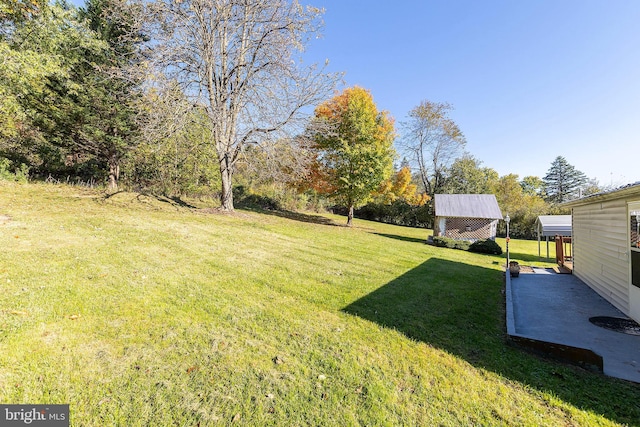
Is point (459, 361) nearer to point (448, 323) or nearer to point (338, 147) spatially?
point (448, 323)

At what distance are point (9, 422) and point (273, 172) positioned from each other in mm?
11542

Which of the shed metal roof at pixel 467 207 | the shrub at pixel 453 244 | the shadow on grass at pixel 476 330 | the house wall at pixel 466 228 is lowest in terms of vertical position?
the shadow on grass at pixel 476 330

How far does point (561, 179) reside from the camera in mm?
53750

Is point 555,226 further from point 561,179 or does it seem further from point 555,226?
point 561,179

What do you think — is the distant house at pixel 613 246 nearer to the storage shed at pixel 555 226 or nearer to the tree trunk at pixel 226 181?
the storage shed at pixel 555 226

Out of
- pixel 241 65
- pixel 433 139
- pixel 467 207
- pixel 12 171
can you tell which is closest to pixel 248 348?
pixel 241 65

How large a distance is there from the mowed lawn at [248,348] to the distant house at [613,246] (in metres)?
2.34

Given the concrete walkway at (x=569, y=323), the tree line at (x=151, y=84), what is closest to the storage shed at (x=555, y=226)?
the tree line at (x=151, y=84)

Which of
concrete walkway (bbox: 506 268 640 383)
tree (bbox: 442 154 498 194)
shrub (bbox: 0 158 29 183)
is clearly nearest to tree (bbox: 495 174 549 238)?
tree (bbox: 442 154 498 194)

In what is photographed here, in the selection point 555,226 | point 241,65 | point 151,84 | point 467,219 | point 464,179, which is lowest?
point 555,226

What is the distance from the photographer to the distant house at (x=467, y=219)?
778 inches

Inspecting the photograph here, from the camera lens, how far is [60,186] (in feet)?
41.3

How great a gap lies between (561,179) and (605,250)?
61.4 m

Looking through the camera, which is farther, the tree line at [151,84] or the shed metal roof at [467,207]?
the shed metal roof at [467,207]
